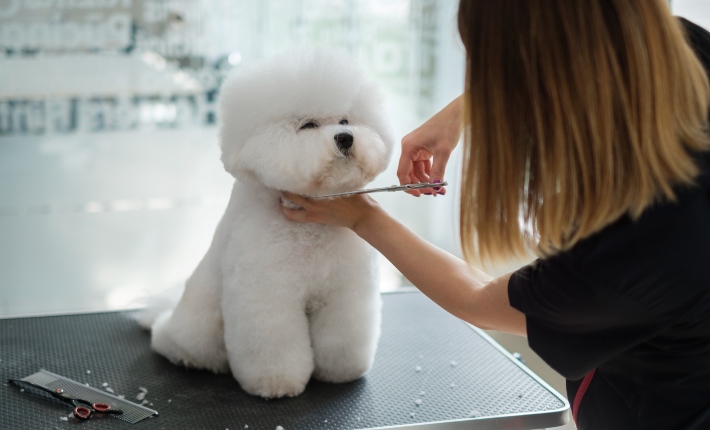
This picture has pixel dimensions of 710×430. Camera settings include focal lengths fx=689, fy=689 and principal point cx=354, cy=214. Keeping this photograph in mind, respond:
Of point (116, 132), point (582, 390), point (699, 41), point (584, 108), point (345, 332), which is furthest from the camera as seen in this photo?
point (116, 132)

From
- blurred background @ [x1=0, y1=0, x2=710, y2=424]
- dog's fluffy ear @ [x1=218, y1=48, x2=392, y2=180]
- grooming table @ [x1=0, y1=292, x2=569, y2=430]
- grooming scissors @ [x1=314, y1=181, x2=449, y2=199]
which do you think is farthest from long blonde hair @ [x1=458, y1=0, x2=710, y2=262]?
blurred background @ [x1=0, y1=0, x2=710, y2=424]

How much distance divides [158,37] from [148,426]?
1937mm

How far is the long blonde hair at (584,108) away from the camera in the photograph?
2.21 feet

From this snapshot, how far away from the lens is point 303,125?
1.03 meters

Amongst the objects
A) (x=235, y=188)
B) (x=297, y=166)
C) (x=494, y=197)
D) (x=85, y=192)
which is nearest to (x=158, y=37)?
(x=85, y=192)

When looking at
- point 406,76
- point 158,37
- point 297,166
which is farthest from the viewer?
point 406,76

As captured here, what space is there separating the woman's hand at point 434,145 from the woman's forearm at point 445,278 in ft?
0.28

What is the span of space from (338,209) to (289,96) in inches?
7.1

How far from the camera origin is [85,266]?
2703mm

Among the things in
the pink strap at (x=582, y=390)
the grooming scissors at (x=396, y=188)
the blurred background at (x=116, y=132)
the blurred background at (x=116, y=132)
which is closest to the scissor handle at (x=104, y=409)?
the grooming scissors at (x=396, y=188)

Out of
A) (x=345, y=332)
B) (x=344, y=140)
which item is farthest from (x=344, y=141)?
(x=345, y=332)

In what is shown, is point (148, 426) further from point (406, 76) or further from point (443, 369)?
point (406, 76)

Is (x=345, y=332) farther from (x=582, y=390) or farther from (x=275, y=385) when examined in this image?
(x=582, y=390)

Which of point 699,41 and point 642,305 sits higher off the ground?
point 699,41
